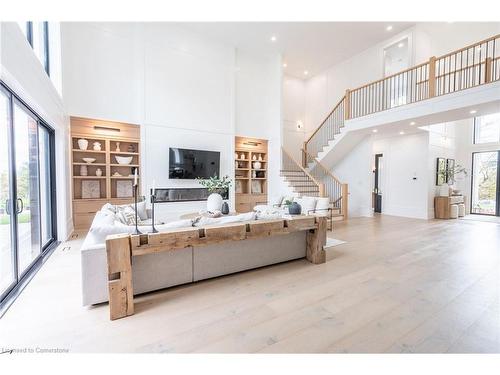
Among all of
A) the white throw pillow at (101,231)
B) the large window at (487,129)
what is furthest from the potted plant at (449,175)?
the white throw pillow at (101,231)

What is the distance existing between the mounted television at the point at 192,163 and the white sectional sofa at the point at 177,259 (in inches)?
153

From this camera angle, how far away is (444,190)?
781cm

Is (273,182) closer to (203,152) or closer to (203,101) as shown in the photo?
(203,152)

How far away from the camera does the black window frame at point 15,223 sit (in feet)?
7.86

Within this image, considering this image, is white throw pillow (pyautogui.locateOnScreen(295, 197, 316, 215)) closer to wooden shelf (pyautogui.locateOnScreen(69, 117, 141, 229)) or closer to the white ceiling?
wooden shelf (pyautogui.locateOnScreen(69, 117, 141, 229))

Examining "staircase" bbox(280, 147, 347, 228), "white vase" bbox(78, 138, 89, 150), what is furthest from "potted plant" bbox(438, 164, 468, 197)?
"white vase" bbox(78, 138, 89, 150)

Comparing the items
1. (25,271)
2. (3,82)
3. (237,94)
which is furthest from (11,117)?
(237,94)

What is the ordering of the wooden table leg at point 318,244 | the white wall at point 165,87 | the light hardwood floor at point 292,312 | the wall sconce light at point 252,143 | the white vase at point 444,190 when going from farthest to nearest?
the wall sconce light at point 252,143 < the white vase at point 444,190 < the white wall at point 165,87 < the wooden table leg at point 318,244 < the light hardwood floor at point 292,312

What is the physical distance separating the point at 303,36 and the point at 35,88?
719 cm

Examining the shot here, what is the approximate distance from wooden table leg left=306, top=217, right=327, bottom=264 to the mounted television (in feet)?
14.4

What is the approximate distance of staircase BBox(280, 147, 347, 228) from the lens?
7.05 metres

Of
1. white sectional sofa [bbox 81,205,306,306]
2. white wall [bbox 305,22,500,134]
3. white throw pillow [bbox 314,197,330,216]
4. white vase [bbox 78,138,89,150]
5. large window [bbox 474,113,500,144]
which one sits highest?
white wall [bbox 305,22,500,134]

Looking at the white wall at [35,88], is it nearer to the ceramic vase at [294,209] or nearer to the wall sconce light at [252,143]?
the ceramic vase at [294,209]

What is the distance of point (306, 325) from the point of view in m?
1.95
